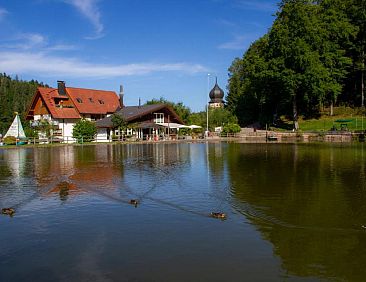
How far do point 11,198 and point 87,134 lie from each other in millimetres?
43564

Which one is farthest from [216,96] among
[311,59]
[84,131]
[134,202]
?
[134,202]

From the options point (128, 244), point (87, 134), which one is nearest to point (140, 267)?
point (128, 244)

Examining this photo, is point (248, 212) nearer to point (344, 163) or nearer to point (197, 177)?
point (197, 177)

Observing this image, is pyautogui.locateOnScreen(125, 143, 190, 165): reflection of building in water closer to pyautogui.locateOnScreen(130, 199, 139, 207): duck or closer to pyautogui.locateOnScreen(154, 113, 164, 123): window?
pyautogui.locateOnScreen(130, 199, 139, 207): duck

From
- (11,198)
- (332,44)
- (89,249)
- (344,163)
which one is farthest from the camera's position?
(332,44)

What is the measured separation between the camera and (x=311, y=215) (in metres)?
11.2

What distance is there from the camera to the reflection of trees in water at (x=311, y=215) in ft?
25.7

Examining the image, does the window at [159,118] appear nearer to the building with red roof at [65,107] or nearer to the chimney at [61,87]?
the building with red roof at [65,107]

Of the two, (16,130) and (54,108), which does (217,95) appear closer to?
(54,108)

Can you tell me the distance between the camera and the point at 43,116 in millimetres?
65500

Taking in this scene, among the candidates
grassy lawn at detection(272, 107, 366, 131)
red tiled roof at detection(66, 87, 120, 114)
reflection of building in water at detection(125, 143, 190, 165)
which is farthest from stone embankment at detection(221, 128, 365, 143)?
red tiled roof at detection(66, 87, 120, 114)

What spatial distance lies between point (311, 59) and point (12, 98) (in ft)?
351

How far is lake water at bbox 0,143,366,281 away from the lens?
24.8ft

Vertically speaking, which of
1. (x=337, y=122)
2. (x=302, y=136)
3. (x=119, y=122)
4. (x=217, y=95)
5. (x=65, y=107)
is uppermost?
(x=217, y=95)
